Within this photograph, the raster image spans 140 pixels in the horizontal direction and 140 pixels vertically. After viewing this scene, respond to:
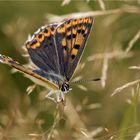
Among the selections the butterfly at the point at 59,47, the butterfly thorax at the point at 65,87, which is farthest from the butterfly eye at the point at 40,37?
the butterfly thorax at the point at 65,87

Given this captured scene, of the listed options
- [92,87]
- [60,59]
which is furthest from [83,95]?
[60,59]

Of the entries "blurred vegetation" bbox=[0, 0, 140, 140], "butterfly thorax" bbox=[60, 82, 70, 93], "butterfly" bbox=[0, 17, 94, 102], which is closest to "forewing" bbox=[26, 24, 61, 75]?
"butterfly" bbox=[0, 17, 94, 102]

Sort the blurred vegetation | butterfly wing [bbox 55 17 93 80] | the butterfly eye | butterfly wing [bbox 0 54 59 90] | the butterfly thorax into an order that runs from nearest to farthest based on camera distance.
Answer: butterfly wing [bbox 0 54 59 90] < the butterfly thorax < butterfly wing [bbox 55 17 93 80] < the butterfly eye < the blurred vegetation

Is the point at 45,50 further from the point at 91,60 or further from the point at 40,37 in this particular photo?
the point at 91,60

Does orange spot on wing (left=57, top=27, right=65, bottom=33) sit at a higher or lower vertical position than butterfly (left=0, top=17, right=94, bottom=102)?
higher

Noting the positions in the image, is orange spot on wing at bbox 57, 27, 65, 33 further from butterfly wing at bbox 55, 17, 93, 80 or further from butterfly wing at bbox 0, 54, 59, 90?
butterfly wing at bbox 0, 54, 59, 90

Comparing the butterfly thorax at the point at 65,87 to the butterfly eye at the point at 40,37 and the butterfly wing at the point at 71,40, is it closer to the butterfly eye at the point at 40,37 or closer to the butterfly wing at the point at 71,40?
the butterfly wing at the point at 71,40

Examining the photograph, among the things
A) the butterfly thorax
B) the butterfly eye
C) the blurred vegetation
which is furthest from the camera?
the blurred vegetation

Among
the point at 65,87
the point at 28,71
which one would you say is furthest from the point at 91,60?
the point at 28,71

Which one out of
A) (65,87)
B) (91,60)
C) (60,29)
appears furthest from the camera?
(91,60)
